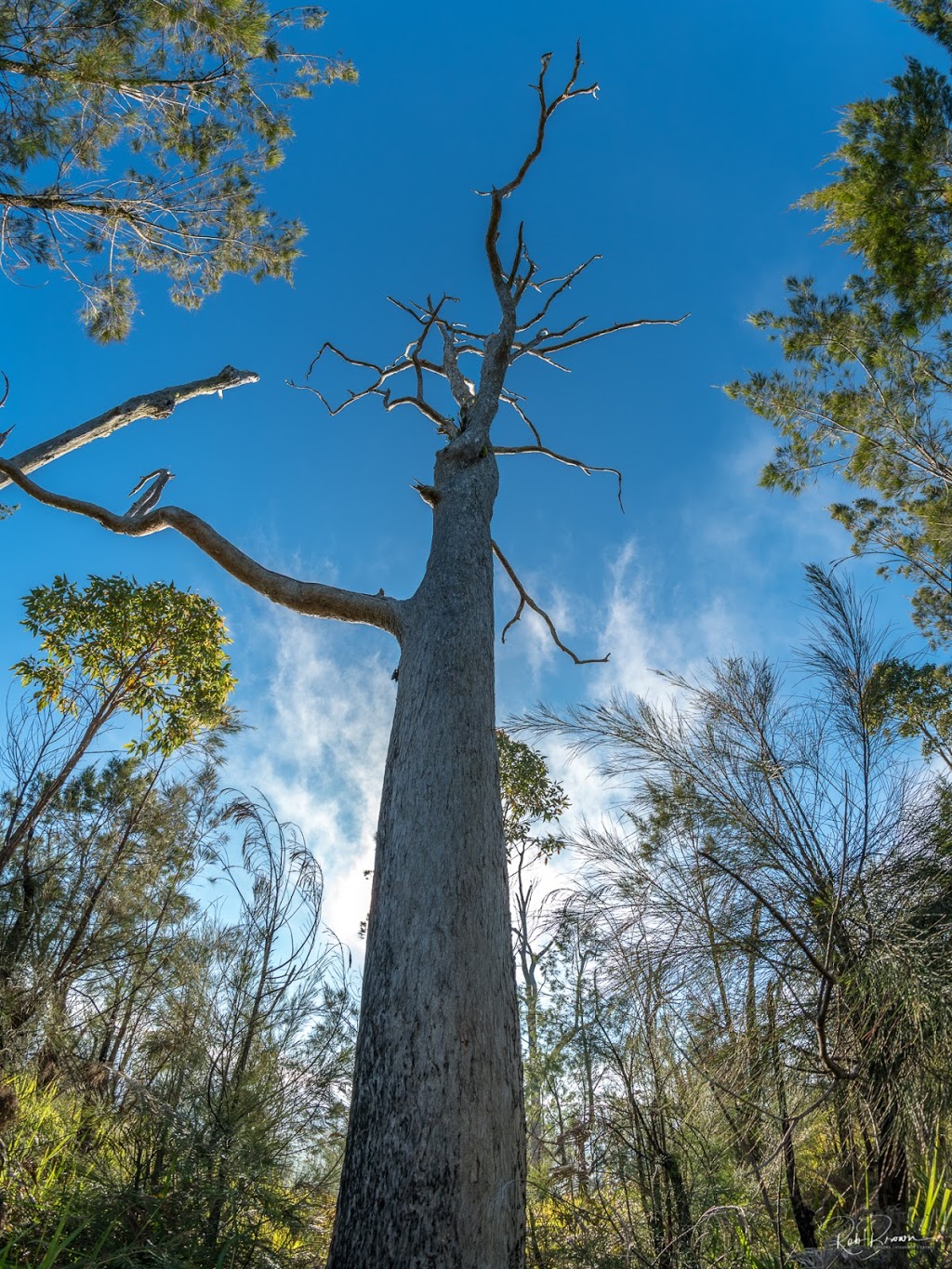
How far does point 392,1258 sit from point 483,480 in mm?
3352

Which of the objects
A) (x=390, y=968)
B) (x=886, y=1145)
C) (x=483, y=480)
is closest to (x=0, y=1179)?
(x=390, y=968)

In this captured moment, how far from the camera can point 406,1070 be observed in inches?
75.0

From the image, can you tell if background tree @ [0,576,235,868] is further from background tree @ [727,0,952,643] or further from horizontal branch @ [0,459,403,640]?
background tree @ [727,0,952,643]

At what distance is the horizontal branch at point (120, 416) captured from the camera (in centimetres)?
542

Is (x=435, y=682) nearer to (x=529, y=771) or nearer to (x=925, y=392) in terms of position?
(x=925, y=392)

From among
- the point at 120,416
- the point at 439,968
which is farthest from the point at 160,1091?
the point at 120,416

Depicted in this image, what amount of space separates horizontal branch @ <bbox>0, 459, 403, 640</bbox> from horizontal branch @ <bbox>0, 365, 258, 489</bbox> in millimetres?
1221

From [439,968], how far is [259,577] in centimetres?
235

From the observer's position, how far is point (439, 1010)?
6.49ft

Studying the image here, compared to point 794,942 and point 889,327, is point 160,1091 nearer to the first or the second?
point 794,942

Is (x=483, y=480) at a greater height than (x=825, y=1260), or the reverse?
(x=483, y=480)

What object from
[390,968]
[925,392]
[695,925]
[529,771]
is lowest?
[390,968]

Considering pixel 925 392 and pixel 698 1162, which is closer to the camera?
pixel 698 1162

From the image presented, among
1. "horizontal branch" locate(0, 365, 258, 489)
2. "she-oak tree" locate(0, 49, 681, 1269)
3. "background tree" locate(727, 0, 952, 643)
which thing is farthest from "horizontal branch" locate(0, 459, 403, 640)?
"background tree" locate(727, 0, 952, 643)
